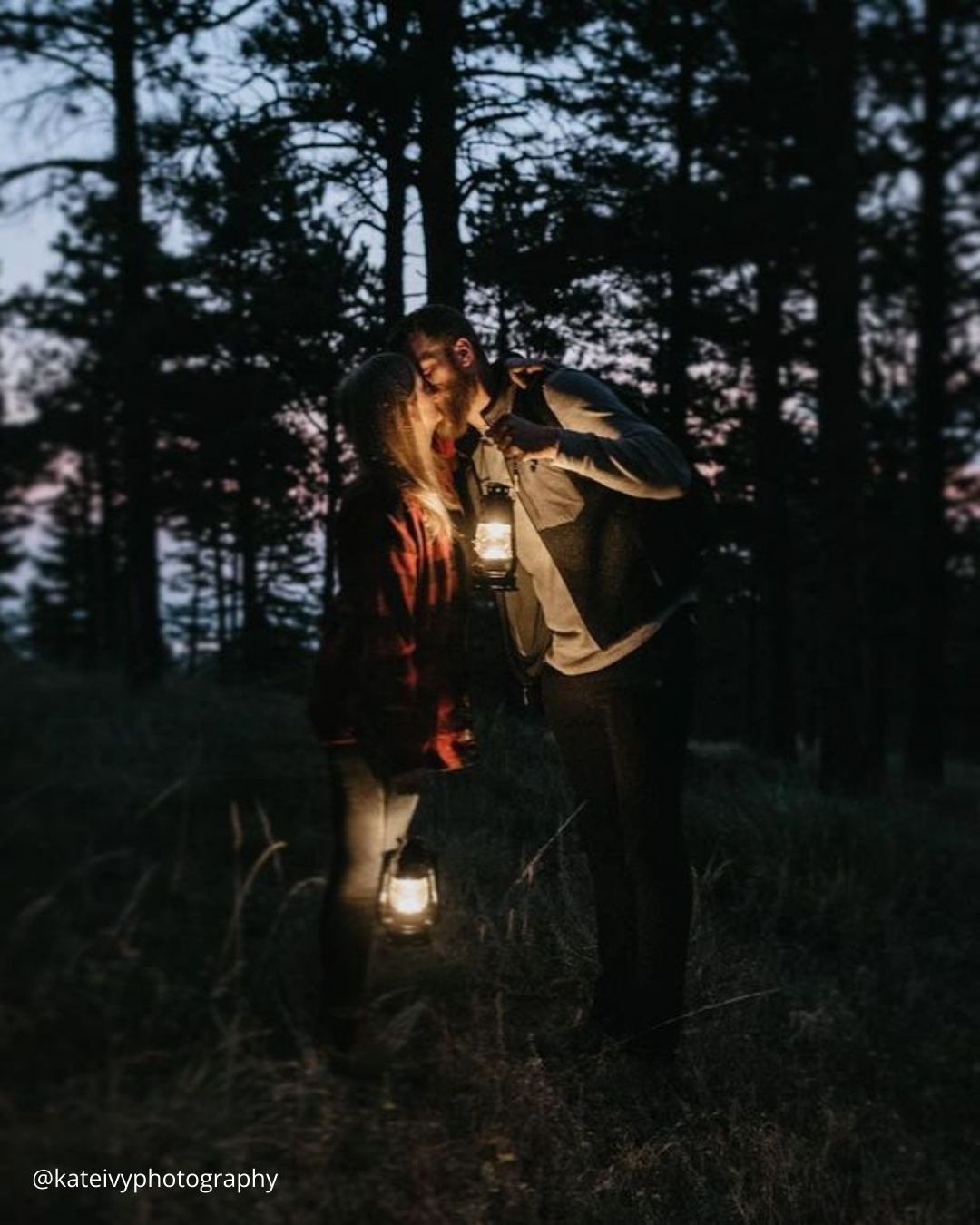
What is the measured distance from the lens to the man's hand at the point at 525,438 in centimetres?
329

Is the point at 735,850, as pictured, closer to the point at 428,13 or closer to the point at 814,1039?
the point at 814,1039

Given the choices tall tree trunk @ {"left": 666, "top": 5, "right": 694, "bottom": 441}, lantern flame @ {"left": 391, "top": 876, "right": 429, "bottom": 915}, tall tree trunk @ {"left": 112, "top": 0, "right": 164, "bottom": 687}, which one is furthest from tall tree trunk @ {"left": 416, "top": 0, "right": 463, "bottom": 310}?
tall tree trunk @ {"left": 112, "top": 0, "right": 164, "bottom": 687}

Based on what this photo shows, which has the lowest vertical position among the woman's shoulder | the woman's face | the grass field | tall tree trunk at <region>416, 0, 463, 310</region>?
the grass field

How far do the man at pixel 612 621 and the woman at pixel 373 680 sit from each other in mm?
433

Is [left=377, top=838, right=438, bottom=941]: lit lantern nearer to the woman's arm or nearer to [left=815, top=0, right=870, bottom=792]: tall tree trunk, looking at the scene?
the woman's arm

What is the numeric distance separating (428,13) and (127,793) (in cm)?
432

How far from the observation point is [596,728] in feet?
11.9

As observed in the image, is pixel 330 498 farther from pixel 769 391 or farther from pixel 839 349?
pixel 769 391

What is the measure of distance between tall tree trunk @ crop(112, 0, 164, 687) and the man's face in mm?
6225

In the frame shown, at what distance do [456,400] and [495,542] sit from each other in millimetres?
478

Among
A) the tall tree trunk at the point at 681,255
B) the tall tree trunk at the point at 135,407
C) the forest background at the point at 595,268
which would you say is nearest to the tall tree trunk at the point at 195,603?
the forest background at the point at 595,268

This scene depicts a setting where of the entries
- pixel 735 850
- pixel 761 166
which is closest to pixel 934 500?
pixel 761 166

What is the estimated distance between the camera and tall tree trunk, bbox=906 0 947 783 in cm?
1327

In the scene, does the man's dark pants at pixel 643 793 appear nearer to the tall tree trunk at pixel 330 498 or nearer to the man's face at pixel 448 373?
the man's face at pixel 448 373
